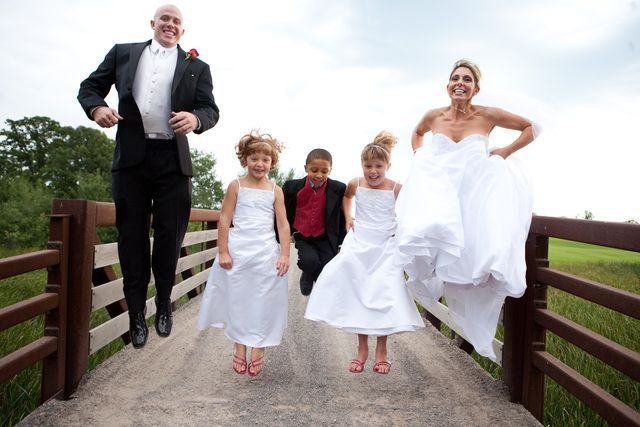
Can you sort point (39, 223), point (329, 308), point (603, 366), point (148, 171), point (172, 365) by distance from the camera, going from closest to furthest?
point (148, 171), point (329, 308), point (172, 365), point (603, 366), point (39, 223)

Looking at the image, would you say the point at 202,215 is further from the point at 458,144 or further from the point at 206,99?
the point at 458,144

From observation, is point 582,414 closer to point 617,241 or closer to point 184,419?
point 617,241

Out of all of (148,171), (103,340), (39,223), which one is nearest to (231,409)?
(103,340)

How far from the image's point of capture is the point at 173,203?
3711 mm

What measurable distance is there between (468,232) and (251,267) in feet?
5.06

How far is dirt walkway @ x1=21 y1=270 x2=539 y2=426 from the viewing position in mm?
3289

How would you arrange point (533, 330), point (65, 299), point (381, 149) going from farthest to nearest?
point (381, 149) < point (533, 330) < point (65, 299)

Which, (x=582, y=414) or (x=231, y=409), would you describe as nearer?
(x=231, y=409)

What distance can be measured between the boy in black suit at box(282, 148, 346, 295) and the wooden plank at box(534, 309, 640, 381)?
5.96ft

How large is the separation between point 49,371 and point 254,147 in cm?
195

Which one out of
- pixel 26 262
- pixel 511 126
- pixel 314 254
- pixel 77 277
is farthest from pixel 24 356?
pixel 511 126

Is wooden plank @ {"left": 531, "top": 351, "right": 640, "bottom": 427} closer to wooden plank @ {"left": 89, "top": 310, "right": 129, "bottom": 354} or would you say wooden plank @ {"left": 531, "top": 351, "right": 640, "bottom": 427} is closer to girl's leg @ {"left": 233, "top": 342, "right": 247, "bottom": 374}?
girl's leg @ {"left": 233, "top": 342, "right": 247, "bottom": 374}

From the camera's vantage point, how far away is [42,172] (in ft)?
118

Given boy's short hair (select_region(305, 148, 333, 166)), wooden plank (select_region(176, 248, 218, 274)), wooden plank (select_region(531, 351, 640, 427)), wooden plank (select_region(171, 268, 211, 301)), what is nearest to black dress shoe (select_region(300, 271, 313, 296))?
boy's short hair (select_region(305, 148, 333, 166))
